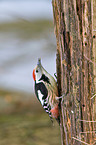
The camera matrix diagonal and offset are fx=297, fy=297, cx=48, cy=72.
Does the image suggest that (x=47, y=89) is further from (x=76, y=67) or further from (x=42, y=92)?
(x=76, y=67)

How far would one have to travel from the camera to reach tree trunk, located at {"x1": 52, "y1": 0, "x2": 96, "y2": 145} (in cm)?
182

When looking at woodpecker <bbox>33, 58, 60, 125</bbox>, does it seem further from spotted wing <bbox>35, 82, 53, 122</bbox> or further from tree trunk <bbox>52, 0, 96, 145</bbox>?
tree trunk <bbox>52, 0, 96, 145</bbox>

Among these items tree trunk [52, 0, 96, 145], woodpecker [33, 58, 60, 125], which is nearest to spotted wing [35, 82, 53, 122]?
woodpecker [33, 58, 60, 125]

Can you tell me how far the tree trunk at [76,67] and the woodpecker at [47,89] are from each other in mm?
187

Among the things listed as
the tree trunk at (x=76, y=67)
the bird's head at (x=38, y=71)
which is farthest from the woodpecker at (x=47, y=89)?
the tree trunk at (x=76, y=67)

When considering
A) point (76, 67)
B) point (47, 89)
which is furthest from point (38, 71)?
point (76, 67)

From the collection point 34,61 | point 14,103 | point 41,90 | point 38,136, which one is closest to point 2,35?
point 34,61

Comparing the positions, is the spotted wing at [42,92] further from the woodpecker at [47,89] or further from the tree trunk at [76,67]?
the tree trunk at [76,67]

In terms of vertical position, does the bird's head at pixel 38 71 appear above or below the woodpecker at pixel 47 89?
above

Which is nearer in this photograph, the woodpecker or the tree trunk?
the tree trunk

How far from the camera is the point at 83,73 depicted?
6.09 feet

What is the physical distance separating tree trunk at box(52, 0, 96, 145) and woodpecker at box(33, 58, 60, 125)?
0.61ft

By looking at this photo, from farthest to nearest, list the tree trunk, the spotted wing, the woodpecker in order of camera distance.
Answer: the spotted wing
the woodpecker
the tree trunk

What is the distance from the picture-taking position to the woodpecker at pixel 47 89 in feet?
7.22
